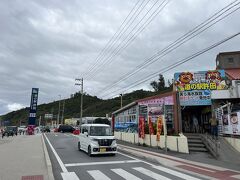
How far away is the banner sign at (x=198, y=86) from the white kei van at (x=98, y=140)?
29.3ft

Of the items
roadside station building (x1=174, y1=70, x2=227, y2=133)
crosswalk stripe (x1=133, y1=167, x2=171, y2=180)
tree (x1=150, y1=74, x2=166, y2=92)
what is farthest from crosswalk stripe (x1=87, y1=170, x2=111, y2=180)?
tree (x1=150, y1=74, x2=166, y2=92)

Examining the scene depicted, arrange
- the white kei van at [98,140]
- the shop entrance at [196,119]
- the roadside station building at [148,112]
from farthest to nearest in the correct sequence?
the shop entrance at [196,119] → the roadside station building at [148,112] → the white kei van at [98,140]

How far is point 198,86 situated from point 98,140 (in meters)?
11.3

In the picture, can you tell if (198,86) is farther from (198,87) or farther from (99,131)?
(99,131)

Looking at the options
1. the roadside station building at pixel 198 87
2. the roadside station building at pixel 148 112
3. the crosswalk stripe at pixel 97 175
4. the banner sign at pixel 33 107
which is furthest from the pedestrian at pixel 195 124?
the banner sign at pixel 33 107

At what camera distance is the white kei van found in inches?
674

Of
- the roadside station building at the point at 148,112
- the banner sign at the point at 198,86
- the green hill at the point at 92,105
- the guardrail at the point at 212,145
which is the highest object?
the green hill at the point at 92,105

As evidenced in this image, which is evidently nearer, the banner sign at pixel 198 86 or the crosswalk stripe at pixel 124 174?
the crosswalk stripe at pixel 124 174

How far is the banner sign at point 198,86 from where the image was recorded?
23953 mm

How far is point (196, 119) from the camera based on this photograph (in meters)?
27.8

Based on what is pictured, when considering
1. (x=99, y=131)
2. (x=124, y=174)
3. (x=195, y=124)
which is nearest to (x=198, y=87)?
(x=195, y=124)

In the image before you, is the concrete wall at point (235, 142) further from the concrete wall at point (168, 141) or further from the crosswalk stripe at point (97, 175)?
the crosswalk stripe at point (97, 175)

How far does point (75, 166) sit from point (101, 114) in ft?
270

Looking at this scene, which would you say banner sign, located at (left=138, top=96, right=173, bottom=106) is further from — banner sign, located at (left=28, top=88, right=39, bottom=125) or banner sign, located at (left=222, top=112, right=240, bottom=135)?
banner sign, located at (left=28, top=88, right=39, bottom=125)
